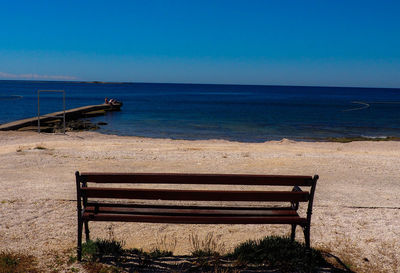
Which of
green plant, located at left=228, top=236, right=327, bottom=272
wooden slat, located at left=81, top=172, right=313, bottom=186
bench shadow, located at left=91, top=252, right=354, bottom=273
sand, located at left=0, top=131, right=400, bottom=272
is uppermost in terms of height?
wooden slat, located at left=81, top=172, right=313, bottom=186

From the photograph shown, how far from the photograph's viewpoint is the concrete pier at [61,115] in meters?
24.1

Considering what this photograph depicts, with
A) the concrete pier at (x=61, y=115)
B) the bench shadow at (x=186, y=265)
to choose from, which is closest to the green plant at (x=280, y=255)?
→ the bench shadow at (x=186, y=265)

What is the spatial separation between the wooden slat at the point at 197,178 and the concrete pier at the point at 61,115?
60.0ft

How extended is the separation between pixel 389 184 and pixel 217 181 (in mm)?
6311

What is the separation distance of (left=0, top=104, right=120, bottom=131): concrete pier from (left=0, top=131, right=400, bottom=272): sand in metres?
11.9

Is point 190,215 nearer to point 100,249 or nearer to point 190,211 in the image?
point 190,211

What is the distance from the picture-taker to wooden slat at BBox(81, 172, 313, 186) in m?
3.88

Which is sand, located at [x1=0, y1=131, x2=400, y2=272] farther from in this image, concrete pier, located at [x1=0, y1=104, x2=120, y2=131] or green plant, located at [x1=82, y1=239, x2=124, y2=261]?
concrete pier, located at [x1=0, y1=104, x2=120, y2=131]

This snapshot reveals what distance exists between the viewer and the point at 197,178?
392 centimetres

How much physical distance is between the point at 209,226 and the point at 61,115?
1201 inches

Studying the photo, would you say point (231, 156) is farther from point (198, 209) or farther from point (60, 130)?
point (60, 130)

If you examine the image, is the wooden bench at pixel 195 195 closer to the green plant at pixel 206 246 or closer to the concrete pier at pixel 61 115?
the green plant at pixel 206 246

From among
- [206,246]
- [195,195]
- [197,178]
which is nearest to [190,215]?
[195,195]

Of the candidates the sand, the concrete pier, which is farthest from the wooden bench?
the concrete pier
